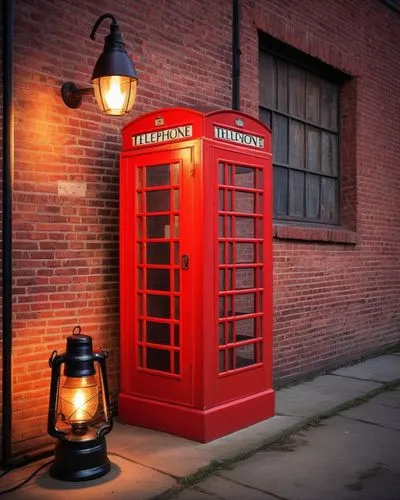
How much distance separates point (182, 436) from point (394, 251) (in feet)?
20.3

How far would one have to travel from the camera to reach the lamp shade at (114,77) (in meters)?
4.67

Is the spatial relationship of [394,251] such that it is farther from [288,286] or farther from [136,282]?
[136,282]

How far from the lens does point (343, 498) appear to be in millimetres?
4035

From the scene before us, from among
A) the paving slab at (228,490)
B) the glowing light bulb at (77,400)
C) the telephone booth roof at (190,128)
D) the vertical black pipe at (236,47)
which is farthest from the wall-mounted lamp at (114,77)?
Result: the paving slab at (228,490)

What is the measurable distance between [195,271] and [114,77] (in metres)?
1.72

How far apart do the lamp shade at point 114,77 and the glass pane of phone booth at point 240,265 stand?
1005 mm

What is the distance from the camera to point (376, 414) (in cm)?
603

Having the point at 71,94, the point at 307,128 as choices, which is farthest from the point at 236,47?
the point at 71,94

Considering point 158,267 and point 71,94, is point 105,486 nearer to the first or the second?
point 158,267

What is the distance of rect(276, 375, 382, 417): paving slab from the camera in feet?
20.1

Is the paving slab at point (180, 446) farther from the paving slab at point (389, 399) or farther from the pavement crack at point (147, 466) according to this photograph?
the paving slab at point (389, 399)

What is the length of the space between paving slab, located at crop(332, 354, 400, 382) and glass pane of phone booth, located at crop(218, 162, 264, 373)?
2.73m

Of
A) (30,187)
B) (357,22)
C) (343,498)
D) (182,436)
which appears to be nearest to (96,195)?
(30,187)

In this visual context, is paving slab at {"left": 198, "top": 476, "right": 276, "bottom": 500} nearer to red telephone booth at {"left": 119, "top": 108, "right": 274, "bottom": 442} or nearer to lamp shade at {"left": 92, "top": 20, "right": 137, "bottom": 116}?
red telephone booth at {"left": 119, "top": 108, "right": 274, "bottom": 442}
